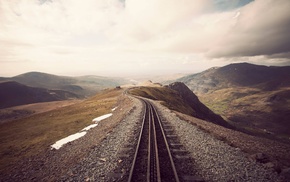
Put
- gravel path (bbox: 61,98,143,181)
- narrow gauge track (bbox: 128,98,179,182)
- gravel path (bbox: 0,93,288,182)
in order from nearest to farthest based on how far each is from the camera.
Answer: narrow gauge track (bbox: 128,98,179,182) → gravel path (bbox: 0,93,288,182) → gravel path (bbox: 61,98,143,181)

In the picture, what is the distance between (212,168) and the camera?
42.7 ft

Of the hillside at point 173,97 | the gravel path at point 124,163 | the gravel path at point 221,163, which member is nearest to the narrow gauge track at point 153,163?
the gravel path at point 124,163

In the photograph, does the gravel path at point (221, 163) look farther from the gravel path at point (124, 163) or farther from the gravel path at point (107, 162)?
the gravel path at point (107, 162)

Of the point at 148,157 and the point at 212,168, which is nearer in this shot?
the point at 212,168

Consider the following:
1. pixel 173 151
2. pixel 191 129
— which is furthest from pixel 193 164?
pixel 191 129

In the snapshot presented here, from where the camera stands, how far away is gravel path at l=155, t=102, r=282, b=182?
11.9m

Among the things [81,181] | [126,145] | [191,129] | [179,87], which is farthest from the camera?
[179,87]

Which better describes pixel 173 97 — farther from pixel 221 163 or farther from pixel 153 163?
pixel 153 163

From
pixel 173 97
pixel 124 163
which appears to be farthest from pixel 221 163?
pixel 173 97

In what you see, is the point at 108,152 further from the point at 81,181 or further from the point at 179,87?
the point at 179,87

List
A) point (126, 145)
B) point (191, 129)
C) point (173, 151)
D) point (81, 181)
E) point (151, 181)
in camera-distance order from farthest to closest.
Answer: point (191, 129) < point (126, 145) < point (173, 151) < point (81, 181) < point (151, 181)

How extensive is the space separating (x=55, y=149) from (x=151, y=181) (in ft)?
62.9

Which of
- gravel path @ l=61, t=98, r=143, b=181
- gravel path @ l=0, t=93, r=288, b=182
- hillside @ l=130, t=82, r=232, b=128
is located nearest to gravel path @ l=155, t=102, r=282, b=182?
gravel path @ l=0, t=93, r=288, b=182

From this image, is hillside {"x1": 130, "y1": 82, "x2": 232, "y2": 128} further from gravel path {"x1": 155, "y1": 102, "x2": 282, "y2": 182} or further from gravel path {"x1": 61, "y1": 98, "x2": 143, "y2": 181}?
gravel path {"x1": 61, "y1": 98, "x2": 143, "y2": 181}
